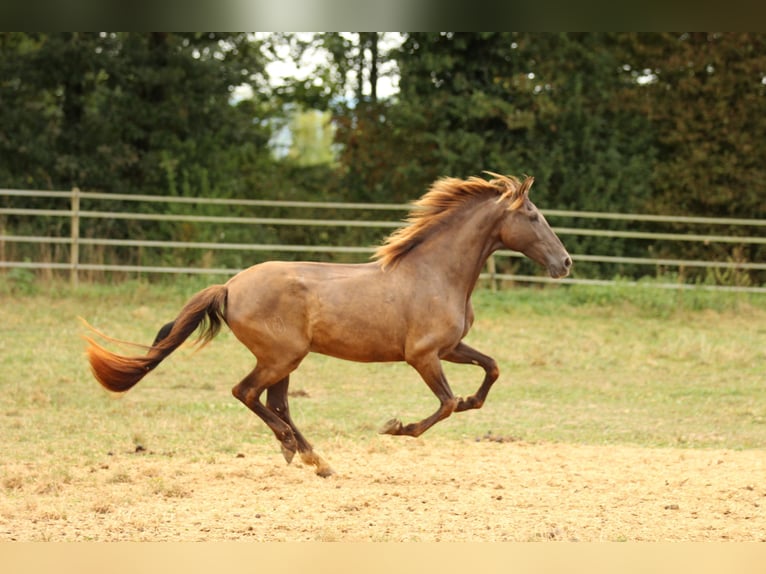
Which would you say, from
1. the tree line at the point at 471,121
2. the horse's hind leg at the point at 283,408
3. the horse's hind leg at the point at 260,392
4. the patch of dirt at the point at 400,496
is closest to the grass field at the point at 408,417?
the patch of dirt at the point at 400,496

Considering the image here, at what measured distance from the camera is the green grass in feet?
26.6

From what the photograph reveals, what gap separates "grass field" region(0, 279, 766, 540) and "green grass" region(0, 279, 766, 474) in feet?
0.11

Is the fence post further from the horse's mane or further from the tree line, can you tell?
the horse's mane

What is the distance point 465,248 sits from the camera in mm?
6035

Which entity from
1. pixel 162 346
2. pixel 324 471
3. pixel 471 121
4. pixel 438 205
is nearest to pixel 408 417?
pixel 324 471

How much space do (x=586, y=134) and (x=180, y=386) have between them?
972cm

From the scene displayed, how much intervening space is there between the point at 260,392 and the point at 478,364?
1.31 metres

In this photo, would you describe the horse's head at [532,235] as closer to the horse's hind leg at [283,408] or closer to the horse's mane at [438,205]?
the horse's mane at [438,205]

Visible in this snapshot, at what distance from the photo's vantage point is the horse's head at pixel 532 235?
5.84m

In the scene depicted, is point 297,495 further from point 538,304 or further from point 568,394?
point 538,304

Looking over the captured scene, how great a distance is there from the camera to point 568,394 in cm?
999

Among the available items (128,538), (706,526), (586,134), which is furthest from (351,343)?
(586,134)

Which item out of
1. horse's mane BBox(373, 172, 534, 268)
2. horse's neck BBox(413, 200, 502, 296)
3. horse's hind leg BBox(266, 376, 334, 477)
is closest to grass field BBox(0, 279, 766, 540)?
horse's hind leg BBox(266, 376, 334, 477)

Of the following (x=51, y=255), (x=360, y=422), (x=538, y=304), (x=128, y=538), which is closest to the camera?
(x=128, y=538)
